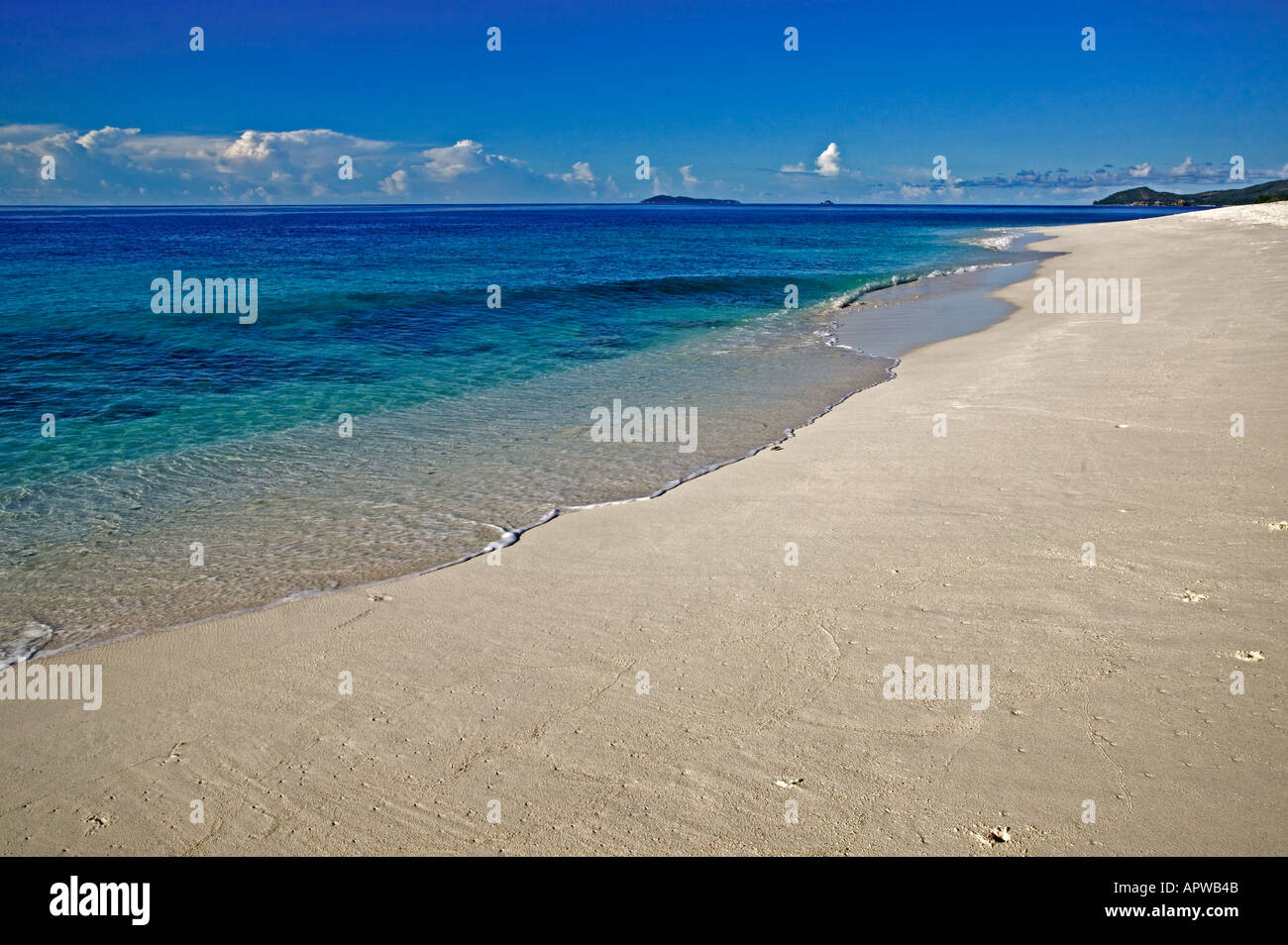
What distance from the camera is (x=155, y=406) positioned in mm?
12797

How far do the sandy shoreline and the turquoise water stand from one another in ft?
2.88

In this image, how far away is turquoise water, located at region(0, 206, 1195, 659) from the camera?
685 cm

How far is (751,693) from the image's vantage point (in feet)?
15.0

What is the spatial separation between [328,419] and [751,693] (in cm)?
941

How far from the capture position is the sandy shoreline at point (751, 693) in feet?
11.9

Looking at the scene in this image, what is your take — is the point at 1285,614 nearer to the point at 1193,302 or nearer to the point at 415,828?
the point at 415,828

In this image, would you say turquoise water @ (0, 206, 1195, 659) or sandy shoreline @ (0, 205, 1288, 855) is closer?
sandy shoreline @ (0, 205, 1288, 855)

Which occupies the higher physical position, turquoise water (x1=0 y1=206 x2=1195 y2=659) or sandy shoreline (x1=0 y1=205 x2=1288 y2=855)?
turquoise water (x1=0 y1=206 x2=1195 y2=659)

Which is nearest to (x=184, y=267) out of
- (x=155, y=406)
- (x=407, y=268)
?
(x=407, y=268)

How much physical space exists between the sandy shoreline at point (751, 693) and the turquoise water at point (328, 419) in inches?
34.6

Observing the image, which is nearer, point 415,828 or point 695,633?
point 415,828

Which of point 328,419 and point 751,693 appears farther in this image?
point 328,419
